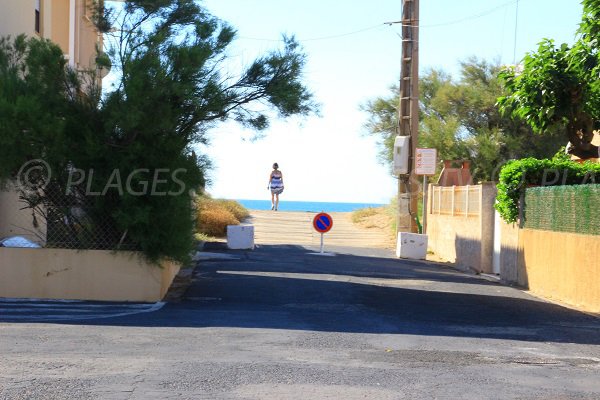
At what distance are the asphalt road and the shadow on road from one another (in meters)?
0.03

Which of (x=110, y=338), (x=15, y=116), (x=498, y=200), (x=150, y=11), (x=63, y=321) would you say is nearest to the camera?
(x=110, y=338)

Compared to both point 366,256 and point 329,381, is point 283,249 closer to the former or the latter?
point 366,256

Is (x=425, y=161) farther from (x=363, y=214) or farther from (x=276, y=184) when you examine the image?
(x=363, y=214)

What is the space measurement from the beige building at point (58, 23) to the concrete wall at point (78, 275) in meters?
4.55

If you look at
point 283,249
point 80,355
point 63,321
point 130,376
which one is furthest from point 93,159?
point 283,249

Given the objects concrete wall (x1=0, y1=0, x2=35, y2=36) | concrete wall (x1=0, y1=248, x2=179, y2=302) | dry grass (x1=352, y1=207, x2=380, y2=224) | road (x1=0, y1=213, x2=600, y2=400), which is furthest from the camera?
dry grass (x1=352, y1=207, x2=380, y2=224)

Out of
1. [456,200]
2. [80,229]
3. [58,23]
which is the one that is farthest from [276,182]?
[80,229]

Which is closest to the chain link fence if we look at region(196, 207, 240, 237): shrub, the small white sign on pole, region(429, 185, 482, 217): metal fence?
region(429, 185, 482, 217): metal fence

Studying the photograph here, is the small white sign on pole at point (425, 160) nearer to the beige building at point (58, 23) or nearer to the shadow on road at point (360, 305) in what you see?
the shadow on road at point (360, 305)

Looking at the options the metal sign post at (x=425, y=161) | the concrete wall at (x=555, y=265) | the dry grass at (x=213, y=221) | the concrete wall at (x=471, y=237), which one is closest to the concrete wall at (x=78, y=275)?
the concrete wall at (x=555, y=265)

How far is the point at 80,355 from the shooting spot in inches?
355

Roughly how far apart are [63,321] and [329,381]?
467 cm

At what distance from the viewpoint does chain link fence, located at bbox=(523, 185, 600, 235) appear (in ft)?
49.9

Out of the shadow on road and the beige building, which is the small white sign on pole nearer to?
the shadow on road
